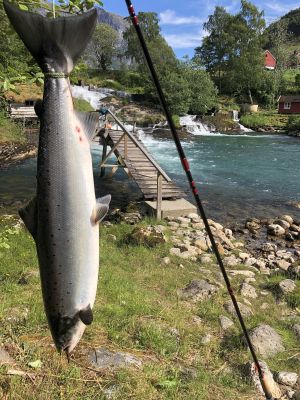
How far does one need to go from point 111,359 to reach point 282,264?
6.84 metres

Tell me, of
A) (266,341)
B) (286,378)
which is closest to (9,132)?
(266,341)

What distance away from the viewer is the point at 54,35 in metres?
1.84

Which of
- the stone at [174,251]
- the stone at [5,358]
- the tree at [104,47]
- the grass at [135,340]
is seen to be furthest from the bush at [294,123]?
the stone at [5,358]

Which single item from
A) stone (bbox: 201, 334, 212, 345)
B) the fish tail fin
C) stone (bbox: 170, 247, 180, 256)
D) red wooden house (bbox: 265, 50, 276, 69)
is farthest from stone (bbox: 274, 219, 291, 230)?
red wooden house (bbox: 265, 50, 276, 69)

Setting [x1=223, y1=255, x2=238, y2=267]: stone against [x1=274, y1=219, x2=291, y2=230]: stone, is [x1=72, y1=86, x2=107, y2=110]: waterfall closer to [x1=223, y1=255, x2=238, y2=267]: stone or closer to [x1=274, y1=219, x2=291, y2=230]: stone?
[x1=274, y1=219, x2=291, y2=230]: stone

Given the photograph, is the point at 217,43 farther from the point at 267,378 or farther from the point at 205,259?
the point at 267,378

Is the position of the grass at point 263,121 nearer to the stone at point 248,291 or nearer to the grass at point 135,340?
the stone at point 248,291

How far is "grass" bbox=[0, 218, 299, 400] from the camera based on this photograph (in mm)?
3873

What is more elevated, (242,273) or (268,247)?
(242,273)

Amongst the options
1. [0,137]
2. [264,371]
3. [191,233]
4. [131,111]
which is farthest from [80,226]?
[131,111]

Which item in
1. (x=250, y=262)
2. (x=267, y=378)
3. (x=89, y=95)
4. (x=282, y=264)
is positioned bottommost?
(x=282, y=264)

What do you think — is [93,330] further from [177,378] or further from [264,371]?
[264,371]

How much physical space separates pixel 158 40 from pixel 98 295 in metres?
69.9

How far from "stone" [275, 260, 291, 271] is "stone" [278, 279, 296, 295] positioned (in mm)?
1871
